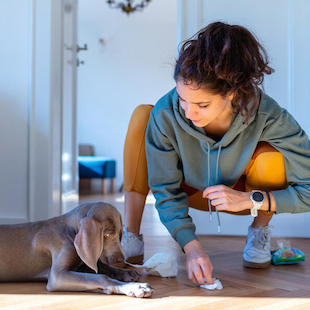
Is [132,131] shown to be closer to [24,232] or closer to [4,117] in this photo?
[24,232]

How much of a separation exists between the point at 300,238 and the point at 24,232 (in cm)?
153

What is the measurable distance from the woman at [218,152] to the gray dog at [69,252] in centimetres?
20

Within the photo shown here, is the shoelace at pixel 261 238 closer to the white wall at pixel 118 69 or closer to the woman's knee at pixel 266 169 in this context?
the woman's knee at pixel 266 169

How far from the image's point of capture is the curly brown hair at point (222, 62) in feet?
4.10

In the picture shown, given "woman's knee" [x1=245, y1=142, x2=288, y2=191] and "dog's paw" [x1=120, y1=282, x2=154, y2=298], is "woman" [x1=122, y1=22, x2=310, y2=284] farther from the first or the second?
"dog's paw" [x1=120, y1=282, x2=154, y2=298]

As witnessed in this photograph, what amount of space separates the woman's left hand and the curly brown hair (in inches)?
11.8

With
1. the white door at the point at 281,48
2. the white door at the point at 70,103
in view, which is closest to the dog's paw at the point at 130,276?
the white door at the point at 281,48

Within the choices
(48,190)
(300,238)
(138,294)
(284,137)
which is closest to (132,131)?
(284,137)

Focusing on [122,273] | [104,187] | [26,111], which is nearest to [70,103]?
[26,111]

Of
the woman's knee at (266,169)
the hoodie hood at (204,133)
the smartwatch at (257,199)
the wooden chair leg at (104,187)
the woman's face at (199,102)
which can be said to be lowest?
the wooden chair leg at (104,187)

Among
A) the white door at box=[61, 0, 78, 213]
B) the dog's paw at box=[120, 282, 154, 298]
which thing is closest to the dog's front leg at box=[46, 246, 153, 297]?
the dog's paw at box=[120, 282, 154, 298]

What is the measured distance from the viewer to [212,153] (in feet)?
5.07

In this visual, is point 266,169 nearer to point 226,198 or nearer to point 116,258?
point 226,198

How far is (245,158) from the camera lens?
1.54 m
